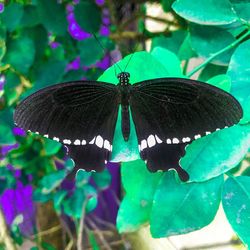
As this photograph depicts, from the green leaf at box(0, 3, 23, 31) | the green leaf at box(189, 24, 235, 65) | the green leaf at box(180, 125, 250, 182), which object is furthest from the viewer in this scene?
the green leaf at box(0, 3, 23, 31)

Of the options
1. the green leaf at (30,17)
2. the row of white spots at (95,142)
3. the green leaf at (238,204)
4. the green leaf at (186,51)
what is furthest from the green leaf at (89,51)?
the green leaf at (238,204)

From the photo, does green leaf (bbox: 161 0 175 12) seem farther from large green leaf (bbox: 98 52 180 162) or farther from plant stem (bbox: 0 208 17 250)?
plant stem (bbox: 0 208 17 250)

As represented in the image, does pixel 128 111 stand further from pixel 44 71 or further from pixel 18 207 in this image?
pixel 18 207

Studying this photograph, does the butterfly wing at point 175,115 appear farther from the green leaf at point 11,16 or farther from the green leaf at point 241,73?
the green leaf at point 11,16

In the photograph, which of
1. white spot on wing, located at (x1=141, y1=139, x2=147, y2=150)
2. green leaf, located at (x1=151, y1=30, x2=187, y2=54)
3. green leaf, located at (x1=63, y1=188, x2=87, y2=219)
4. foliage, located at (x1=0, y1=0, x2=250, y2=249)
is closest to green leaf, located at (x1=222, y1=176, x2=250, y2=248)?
foliage, located at (x1=0, y1=0, x2=250, y2=249)

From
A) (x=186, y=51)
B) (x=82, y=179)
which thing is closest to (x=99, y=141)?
(x=186, y=51)

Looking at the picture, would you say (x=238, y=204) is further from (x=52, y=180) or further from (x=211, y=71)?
(x=52, y=180)
